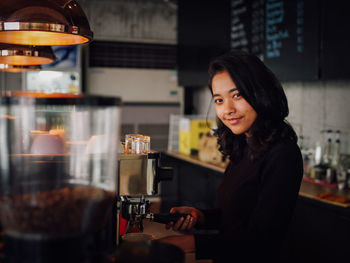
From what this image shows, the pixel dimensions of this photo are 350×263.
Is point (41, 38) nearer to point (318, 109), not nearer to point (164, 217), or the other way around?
point (164, 217)

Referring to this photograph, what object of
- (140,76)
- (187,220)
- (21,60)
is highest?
(140,76)

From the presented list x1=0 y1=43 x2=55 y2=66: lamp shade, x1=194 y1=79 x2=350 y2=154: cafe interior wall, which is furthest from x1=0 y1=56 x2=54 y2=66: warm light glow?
x1=194 y1=79 x2=350 y2=154: cafe interior wall

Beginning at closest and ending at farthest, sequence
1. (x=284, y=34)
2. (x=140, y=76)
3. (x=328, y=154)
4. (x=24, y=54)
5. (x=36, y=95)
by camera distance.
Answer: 1. (x=36, y=95)
2. (x=24, y=54)
3. (x=328, y=154)
4. (x=284, y=34)
5. (x=140, y=76)

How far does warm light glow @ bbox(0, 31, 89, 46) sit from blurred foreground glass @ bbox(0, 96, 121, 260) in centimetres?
64

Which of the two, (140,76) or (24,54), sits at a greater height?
(140,76)

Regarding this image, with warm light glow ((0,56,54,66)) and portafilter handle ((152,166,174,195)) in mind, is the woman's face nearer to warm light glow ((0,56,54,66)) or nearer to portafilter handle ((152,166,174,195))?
portafilter handle ((152,166,174,195))

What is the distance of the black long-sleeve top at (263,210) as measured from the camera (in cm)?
124

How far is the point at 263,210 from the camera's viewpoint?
1287 millimetres

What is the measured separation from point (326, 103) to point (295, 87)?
430 mm

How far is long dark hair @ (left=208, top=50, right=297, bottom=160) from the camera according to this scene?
146cm

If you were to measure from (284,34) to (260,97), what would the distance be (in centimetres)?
203

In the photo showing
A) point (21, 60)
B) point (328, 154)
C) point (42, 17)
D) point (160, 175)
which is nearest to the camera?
point (42, 17)

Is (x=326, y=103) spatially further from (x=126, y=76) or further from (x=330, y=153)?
(x=126, y=76)

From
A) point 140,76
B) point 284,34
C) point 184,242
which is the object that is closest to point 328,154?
point 284,34
